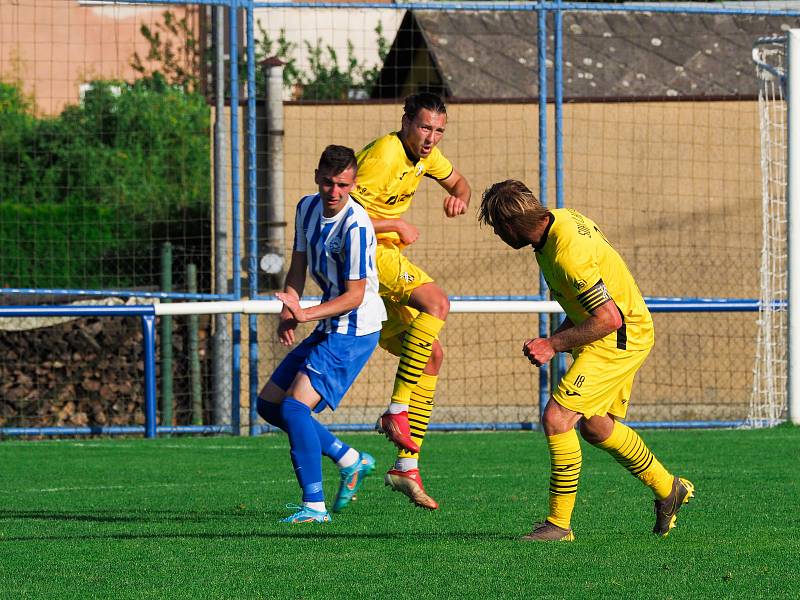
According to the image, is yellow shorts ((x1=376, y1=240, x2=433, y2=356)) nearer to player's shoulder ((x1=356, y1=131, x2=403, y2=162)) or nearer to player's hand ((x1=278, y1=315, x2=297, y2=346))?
player's shoulder ((x1=356, y1=131, x2=403, y2=162))

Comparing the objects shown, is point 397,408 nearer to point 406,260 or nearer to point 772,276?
point 406,260

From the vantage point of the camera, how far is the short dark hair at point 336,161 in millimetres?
7270

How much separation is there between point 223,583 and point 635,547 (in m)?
1.85

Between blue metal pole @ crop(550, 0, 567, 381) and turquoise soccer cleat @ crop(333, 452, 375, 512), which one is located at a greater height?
blue metal pole @ crop(550, 0, 567, 381)

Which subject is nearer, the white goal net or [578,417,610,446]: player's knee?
[578,417,610,446]: player's knee

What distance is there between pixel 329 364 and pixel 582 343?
159 cm

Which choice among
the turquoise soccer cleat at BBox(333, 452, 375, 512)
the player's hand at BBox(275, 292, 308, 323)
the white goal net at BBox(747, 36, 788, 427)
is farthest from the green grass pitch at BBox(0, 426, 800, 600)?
the white goal net at BBox(747, 36, 788, 427)

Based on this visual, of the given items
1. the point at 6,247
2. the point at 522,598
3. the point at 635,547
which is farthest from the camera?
the point at 6,247

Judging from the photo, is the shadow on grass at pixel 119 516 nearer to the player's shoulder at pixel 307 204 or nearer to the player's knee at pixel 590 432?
the player's shoulder at pixel 307 204

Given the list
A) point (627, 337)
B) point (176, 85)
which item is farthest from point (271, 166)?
point (176, 85)

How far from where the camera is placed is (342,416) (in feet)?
50.2

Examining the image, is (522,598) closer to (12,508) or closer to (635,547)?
(635,547)

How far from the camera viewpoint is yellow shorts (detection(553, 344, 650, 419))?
648 cm

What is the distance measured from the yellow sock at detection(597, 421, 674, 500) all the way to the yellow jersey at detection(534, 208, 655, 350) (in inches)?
16.3
